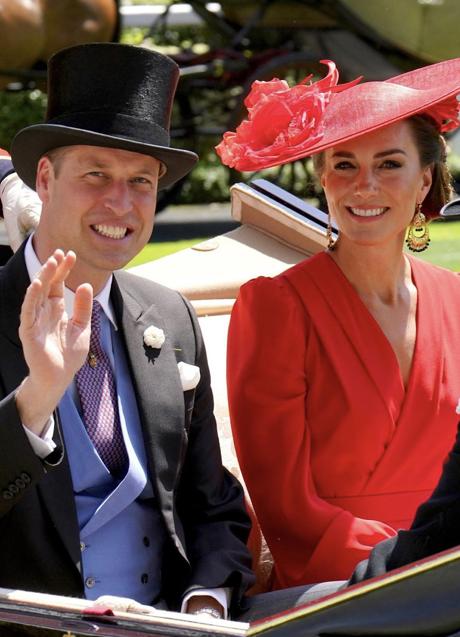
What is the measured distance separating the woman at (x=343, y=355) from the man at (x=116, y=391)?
0.36 feet

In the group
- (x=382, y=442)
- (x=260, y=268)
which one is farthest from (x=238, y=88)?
(x=382, y=442)

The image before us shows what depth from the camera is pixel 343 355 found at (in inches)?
94.3

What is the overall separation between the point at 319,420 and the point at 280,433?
85 mm

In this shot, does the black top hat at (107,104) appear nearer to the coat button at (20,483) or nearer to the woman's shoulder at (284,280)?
the woman's shoulder at (284,280)

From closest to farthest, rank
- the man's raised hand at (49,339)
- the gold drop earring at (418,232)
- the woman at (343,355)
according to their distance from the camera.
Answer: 1. the man's raised hand at (49,339)
2. the woman at (343,355)
3. the gold drop earring at (418,232)

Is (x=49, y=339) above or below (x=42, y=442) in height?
above

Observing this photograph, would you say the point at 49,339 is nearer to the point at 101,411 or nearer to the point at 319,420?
the point at 101,411

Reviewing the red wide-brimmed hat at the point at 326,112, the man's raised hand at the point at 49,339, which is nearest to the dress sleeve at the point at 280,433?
the red wide-brimmed hat at the point at 326,112

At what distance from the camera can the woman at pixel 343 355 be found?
235 centimetres

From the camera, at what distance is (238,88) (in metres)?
9.84

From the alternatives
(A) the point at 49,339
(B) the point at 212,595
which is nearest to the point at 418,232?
(B) the point at 212,595

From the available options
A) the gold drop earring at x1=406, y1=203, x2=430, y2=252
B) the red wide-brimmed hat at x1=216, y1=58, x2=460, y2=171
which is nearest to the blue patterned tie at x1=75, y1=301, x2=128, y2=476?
the red wide-brimmed hat at x1=216, y1=58, x2=460, y2=171

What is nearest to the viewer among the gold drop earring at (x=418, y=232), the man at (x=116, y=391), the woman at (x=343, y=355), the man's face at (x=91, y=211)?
the man at (x=116, y=391)

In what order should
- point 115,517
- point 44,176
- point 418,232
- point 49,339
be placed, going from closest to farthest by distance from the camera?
point 49,339, point 115,517, point 44,176, point 418,232
